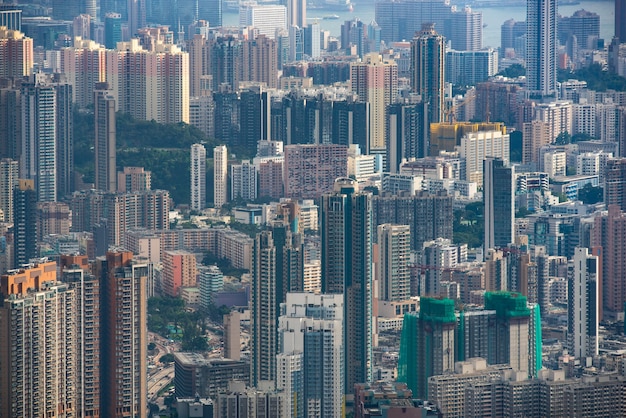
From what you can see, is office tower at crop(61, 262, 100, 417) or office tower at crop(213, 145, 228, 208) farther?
office tower at crop(213, 145, 228, 208)

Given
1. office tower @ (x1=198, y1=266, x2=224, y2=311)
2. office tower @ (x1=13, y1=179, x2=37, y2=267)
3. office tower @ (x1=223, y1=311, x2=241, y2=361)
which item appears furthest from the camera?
office tower @ (x1=13, y1=179, x2=37, y2=267)

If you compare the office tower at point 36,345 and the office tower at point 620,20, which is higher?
the office tower at point 620,20

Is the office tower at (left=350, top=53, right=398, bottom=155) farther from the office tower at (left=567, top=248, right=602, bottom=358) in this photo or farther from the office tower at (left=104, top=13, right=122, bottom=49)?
the office tower at (left=567, top=248, right=602, bottom=358)

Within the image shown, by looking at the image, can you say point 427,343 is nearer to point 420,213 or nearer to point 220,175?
point 420,213

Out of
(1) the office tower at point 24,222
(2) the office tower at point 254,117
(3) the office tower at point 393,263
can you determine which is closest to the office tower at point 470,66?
(2) the office tower at point 254,117

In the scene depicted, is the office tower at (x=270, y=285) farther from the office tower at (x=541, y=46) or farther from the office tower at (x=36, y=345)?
the office tower at (x=541, y=46)

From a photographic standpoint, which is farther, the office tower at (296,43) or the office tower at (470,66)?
the office tower at (296,43)

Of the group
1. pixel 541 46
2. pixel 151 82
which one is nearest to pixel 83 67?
pixel 151 82

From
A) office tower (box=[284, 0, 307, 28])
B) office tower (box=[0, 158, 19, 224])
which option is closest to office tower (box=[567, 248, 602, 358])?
office tower (box=[0, 158, 19, 224])

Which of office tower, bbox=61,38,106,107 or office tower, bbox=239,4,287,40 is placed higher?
office tower, bbox=239,4,287,40
